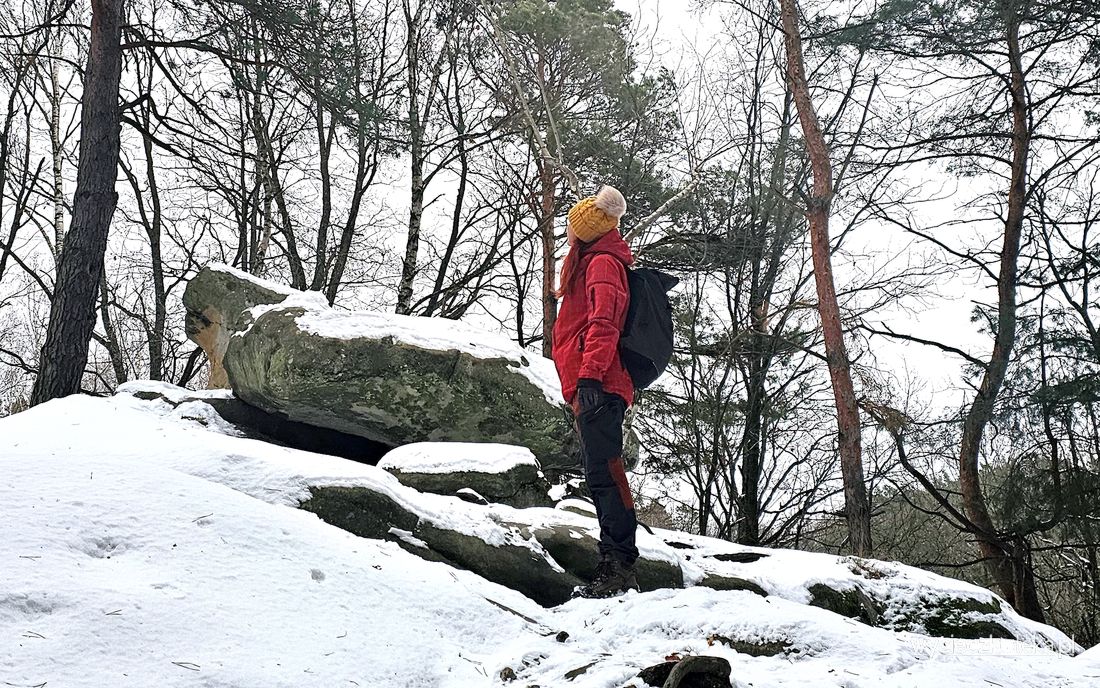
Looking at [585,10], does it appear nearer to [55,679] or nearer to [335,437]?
[335,437]

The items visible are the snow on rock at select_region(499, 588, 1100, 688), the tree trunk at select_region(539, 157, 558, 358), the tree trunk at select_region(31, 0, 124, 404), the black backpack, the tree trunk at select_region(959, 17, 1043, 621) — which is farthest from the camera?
the tree trunk at select_region(539, 157, 558, 358)

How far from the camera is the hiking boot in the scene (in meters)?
4.07

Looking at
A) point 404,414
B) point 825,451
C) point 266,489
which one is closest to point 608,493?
point 266,489

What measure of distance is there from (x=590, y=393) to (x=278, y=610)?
1.98 m

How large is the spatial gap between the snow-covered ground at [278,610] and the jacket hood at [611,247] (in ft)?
5.95

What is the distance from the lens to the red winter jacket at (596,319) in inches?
161

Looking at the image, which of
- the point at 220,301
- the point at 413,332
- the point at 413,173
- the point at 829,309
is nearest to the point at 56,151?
the point at 413,173

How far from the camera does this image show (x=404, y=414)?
7.12 m

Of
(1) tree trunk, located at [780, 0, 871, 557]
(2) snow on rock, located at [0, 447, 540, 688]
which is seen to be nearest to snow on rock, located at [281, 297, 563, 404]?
(2) snow on rock, located at [0, 447, 540, 688]

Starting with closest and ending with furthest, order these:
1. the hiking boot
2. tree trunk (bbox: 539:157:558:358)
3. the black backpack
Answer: the hiking boot, the black backpack, tree trunk (bbox: 539:157:558:358)

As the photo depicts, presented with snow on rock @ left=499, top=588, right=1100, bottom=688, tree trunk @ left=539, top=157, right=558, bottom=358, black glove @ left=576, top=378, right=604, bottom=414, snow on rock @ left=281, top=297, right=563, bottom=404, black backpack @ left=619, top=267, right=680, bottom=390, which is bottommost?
snow on rock @ left=499, top=588, right=1100, bottom=688

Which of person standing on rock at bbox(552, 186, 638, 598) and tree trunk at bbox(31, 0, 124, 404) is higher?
tree trunk at bbox(31, 0, 124, 404)

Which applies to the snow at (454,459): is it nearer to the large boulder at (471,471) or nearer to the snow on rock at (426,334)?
the large boulder at (471,471)

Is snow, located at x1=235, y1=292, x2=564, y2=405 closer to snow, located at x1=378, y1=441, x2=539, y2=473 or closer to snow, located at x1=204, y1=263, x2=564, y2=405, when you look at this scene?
snow, located at x1=204, y1=263, x2=564, y2=405
